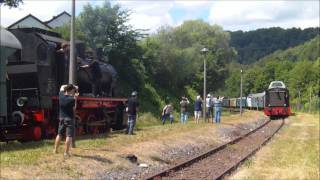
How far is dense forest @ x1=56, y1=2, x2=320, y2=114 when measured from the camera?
28.6 meters

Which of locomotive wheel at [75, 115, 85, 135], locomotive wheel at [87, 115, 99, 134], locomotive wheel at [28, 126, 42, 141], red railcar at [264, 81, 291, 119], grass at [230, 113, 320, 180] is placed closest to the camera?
grass at [230, 113, 320, 180]

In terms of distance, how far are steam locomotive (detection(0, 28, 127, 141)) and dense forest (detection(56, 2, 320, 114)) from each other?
8037 mm

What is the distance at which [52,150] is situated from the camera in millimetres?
15219

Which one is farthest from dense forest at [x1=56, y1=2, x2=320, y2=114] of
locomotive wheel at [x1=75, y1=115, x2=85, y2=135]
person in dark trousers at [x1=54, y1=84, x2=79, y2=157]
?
person in dark trousers at [x1=54, y1=84, x2=79, y2=157]

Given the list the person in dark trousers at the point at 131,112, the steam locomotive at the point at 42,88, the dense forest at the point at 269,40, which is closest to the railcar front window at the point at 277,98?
the dense forest at the point at 269,40

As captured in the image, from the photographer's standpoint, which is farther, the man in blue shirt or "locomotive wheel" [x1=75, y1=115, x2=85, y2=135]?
the man in blue shirt

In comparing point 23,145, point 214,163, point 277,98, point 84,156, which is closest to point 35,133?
point 23,145

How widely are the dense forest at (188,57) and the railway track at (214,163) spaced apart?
4245mm

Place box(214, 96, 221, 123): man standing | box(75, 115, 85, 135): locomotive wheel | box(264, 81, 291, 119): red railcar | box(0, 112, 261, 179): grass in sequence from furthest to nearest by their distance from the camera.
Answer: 1. box(264, 81, 291, 119): red railcar
2. box(214, 96, 221, 123): man standing
3. box(75, 115, 85, 135): locomotive wheel
4. box(0, 112, 261, 179): grass

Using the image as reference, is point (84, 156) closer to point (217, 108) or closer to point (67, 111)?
point (67, 111)

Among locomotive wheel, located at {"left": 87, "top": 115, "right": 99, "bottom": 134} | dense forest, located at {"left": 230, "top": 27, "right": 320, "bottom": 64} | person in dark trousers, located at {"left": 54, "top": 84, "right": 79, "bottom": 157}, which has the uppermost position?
dense forest, located at {"left": 230, "top": 27, "right": 320, "bottom": 64}

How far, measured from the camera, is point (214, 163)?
18.0 metres

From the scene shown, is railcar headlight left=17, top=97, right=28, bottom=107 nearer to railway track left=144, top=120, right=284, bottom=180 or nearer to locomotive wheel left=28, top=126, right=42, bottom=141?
locomotive wheel left=28, top=126, right=42, bottom=141

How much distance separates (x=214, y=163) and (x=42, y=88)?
20.7ft
